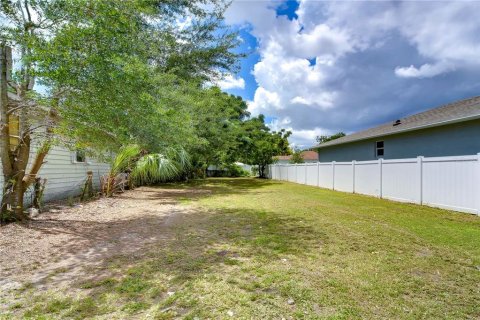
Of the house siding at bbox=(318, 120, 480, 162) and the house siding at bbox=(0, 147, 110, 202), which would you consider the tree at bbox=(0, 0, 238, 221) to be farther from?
the house siding at bbox=(318, 120, 480, 162)

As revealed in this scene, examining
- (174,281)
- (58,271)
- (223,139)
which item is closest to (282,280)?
(174,281)

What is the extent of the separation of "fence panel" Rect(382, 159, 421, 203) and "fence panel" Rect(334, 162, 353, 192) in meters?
2.29

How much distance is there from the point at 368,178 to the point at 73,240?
10.0 meters

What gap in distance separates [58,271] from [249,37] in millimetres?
13760

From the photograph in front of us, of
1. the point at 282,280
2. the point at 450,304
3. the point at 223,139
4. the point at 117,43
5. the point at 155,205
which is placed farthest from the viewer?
the point at 223,139

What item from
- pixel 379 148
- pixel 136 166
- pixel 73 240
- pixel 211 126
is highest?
pixel 211 126

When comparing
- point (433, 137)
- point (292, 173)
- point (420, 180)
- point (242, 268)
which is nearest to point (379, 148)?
point (433, 137)

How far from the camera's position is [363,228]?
17.8ft

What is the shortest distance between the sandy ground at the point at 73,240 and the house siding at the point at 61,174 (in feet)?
5.11

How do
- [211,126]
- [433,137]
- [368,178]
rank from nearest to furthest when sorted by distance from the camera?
1. [368,178]
2. [433,137]
3. [211,126]

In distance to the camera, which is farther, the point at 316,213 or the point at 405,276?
the point at 316,213

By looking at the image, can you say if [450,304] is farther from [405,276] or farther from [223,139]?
[223,139]

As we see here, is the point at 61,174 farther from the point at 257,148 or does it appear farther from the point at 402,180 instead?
the point at 257,148

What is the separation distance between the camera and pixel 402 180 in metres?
8.98
